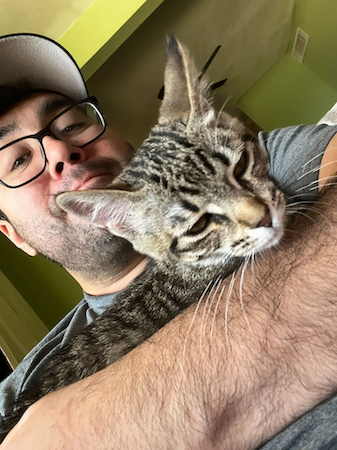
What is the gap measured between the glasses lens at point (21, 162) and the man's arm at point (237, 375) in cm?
87

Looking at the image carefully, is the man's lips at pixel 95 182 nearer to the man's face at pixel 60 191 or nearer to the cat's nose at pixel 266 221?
the man's face at pixel 60 191

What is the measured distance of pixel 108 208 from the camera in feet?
3.03

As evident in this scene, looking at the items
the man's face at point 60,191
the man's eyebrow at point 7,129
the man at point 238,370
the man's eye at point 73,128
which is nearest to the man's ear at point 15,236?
the man's face at point 60,191

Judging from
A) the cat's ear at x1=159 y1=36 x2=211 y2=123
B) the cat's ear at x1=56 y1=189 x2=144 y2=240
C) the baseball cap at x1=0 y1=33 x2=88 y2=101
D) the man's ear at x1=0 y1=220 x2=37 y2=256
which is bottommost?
the cat's ear at x1=56 y1=189 x2=144 y2=240

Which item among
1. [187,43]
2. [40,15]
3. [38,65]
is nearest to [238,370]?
[38,65]

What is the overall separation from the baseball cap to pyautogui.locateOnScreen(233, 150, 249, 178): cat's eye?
96 cm

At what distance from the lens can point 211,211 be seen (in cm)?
86

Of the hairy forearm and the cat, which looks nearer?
the hairy forearm

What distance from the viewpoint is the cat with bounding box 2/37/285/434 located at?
2.78 ft

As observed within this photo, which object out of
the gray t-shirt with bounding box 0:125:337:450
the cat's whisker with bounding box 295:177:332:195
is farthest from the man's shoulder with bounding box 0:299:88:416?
the cat's whisker with bounding box 295:177:332:195

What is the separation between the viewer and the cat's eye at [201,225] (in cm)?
88

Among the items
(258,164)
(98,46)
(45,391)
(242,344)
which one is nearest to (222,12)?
(98,46)

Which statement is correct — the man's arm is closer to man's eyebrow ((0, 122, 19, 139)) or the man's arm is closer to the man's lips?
the man's lips

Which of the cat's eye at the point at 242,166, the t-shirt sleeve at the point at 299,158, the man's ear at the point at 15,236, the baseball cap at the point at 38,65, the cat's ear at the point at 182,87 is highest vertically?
the baseball cap at the point at 38,65
